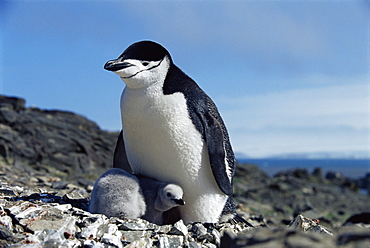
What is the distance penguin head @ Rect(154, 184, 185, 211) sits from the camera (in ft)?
12.4

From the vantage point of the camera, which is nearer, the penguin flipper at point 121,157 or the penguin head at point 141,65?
the penguin head at point 141,65

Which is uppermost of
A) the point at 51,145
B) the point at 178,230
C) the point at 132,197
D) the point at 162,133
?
the point at 162,133

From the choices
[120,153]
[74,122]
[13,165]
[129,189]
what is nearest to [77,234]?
[129,189]

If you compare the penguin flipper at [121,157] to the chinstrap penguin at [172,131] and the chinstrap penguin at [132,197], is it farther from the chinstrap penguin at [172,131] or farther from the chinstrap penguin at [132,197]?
the chinstrap penguin at [132,197]

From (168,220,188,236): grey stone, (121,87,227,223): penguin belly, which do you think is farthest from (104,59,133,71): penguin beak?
(168,220,188,236): grey stone

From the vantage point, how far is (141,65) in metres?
3.91

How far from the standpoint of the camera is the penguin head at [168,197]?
3771mm

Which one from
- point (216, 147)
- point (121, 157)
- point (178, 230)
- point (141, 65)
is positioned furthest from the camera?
point (121, 157)

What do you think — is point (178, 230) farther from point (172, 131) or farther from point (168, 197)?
point (172, 131)

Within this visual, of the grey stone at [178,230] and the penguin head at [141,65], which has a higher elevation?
the penguin head at [141,65]

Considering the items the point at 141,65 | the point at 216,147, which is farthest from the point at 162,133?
the point at 141,65

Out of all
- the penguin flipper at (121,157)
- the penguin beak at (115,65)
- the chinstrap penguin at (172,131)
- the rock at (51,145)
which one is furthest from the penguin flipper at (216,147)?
the rock at (51,145)

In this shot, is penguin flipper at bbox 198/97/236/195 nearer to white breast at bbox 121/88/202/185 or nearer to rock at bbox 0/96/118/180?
white breast at bbox 121/88/202/185

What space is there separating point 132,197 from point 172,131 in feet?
2.31
